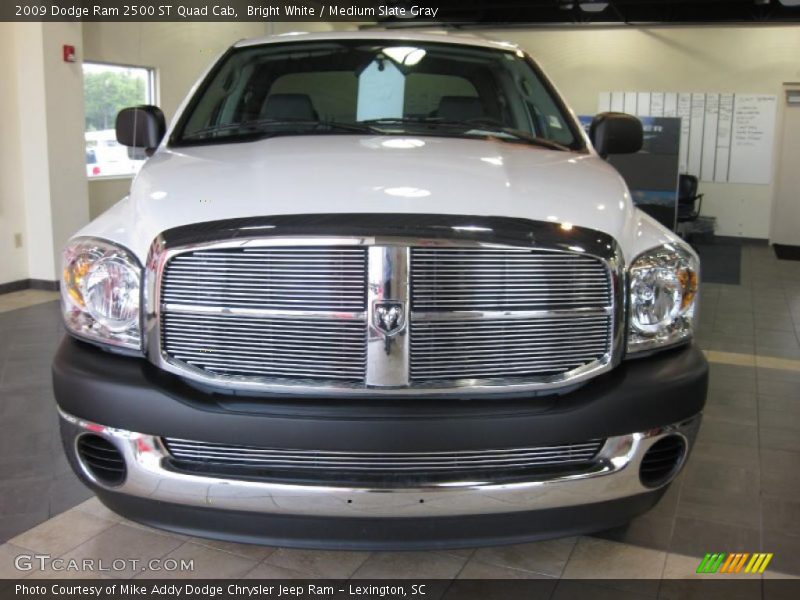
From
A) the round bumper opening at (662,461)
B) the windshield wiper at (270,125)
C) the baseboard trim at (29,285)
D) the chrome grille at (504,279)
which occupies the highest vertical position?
the windshield wiper at (270,125)

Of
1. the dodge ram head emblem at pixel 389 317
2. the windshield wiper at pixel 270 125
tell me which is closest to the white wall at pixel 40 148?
the windshield wiper at pixel 270 125

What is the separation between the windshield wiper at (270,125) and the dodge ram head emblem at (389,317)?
1.06 m

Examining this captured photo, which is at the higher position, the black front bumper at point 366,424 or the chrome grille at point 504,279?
the chrome grille at point 504,279

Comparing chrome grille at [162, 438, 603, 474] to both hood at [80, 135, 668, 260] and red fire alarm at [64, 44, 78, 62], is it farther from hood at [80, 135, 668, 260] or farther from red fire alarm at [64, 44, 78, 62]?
red fire alarm at [64, 44, 78, 62]

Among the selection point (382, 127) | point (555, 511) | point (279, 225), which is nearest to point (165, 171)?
point (279, 225)

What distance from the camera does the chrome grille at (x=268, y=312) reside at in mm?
1923

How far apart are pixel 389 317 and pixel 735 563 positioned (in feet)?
4.89

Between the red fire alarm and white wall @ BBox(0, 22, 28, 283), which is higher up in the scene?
the red fire alarm

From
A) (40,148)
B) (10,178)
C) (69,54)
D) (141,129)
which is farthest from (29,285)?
(141,129)

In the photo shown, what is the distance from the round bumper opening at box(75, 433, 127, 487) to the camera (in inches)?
80.7

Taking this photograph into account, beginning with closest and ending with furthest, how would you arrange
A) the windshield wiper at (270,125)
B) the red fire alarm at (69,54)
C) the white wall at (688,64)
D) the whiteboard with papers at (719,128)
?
the windshield wiper at (270,125), the red fire alarm at (69,54), the white wall at (688,64), the whiteboard with papers at (719,128)

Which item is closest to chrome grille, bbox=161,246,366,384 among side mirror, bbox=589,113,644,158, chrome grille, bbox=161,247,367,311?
chrome grille, bbox=161,247,367,311

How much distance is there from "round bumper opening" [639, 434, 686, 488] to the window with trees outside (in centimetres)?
779

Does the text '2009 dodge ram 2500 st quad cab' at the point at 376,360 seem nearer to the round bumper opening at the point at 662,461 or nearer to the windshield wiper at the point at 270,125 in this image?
the round bumper opening at the point at 662,461
